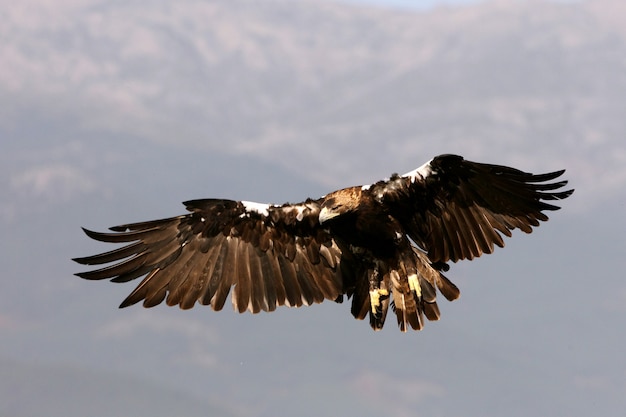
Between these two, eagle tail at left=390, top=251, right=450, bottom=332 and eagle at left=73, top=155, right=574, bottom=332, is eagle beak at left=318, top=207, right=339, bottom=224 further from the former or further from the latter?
eagle tail at left=390, top=251, right=450, bottom=332

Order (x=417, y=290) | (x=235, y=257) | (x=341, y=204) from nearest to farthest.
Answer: (x=341, y=204) → (x=417, y=290) → (x=235, y=257)

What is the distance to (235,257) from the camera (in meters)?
12.8

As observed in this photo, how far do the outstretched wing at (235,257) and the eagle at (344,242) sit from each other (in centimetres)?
1

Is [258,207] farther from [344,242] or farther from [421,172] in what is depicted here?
[421,172]

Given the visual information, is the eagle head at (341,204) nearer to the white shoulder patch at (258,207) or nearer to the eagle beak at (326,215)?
the eagle beak at (326,215)

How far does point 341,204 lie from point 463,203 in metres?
1.75

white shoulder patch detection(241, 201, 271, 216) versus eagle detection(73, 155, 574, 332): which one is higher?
white shoulder patch detection(241, 201, 271, 216)

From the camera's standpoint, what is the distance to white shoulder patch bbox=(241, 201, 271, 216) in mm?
12383

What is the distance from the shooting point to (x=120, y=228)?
40.2 feet

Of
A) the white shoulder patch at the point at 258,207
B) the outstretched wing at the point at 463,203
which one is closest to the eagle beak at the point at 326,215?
the outstretched wing at the point at 463,203

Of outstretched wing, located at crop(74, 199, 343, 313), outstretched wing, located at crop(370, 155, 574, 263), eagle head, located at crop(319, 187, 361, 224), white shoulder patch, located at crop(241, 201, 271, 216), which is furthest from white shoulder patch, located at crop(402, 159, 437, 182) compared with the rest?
white shoulder patch, located at crop(241, 201, 271, 216)

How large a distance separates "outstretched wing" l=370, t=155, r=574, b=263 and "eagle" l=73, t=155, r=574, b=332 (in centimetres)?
1

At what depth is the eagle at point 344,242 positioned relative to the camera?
A: 11547 mm

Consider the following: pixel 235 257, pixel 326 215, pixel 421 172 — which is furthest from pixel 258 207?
pixel 421 172
